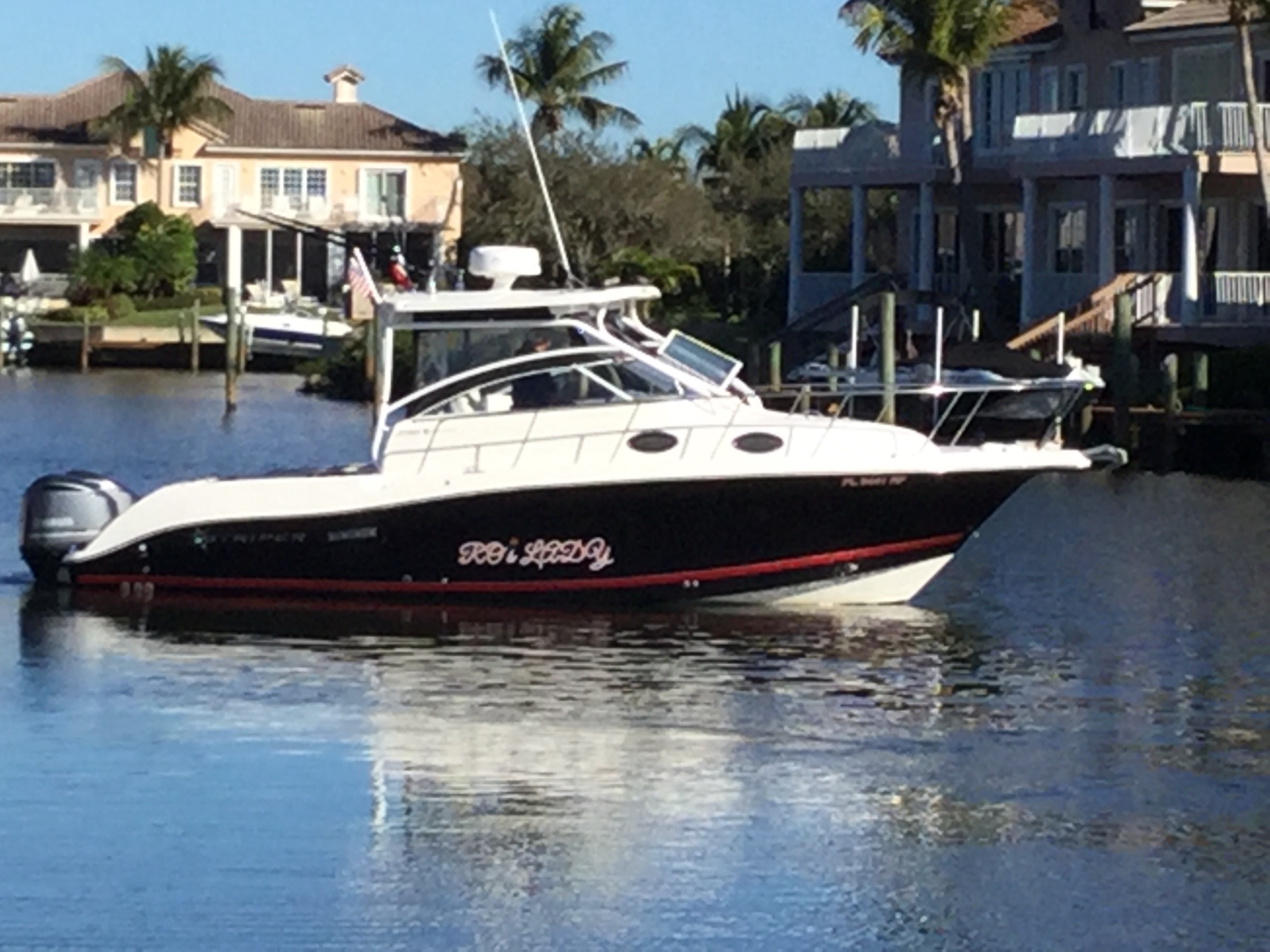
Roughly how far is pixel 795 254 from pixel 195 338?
26.0m

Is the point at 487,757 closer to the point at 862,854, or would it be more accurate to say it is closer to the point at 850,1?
the point at 862,854

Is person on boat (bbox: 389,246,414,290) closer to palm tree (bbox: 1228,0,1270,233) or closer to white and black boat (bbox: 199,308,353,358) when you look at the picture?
palm tree (bbox: 1228,0,1270,233)

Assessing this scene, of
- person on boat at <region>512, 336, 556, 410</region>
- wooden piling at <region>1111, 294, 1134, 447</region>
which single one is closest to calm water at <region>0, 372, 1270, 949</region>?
person on boat at <region>512, 336, 556, 410</region>

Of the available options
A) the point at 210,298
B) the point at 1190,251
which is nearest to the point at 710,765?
the point at 1190,251

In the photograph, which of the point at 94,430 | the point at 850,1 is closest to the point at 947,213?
the point at 850,1

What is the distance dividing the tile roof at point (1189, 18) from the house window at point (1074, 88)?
2.75 m

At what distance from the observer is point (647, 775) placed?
1842 centimetres

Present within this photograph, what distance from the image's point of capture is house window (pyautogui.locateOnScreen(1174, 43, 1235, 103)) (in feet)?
185

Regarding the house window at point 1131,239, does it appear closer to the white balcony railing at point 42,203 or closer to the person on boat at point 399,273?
the person on boat at point 399,273

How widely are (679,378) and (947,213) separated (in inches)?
1642

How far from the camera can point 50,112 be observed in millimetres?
105438

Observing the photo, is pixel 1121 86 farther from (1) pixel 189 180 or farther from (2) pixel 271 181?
(1) pixel 189 180

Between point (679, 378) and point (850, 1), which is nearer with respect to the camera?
point (679, 378)

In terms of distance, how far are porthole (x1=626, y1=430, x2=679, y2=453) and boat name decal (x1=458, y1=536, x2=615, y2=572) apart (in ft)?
3.29
